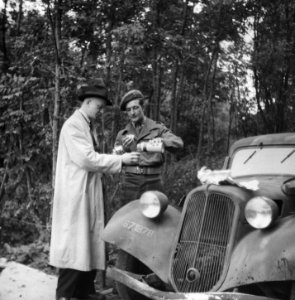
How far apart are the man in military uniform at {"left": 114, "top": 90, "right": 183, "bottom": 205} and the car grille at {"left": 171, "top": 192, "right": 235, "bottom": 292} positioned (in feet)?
4.12

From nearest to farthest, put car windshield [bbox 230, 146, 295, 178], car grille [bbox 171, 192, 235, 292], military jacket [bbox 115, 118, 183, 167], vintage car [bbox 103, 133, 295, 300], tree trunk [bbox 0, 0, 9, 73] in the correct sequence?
vintage car [bbox 103, 133, 295, 300], car grille [bbox 171, 192, 235, 292], car windshield [bbox 230, 146, 295, 178], military jacket [bbox 115, 118, 183, 167], tree trunk [bbox 0, 0, 9, 73]

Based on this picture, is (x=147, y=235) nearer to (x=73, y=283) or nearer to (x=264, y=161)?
(x=73, y=283)

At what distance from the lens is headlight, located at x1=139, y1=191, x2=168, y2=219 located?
13.4 ft

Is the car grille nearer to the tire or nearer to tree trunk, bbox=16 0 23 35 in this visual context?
the tire

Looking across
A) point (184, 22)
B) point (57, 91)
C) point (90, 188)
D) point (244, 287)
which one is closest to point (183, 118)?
point (184, 22)

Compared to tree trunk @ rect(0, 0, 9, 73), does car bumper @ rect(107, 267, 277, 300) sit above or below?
below

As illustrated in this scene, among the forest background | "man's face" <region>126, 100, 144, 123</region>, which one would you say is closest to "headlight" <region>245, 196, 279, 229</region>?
"man's face" <region>126, 100, 144, 123</region>

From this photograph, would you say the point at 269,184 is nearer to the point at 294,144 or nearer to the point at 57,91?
the point at 294,144

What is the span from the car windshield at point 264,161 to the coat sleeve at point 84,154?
1.38 m

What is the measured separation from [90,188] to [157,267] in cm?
107

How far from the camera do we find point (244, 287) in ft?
11.8

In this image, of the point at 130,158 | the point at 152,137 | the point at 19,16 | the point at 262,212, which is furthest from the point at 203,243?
the point at 19,16

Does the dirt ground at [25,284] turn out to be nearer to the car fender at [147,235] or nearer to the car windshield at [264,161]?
the car fender at [147,235]

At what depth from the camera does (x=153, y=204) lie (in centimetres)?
411
